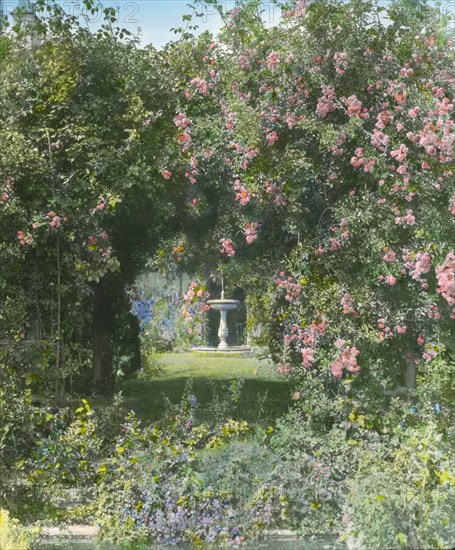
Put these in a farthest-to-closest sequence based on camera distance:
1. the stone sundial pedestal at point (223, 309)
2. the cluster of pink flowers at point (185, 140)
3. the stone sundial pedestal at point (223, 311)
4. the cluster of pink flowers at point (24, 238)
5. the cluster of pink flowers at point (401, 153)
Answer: the stone sundial pedestal at point (223, 309) → the stone sundial pedestal at point (223, 311) → the cluster of pink flowers at point (185, 140) → the cluster of pink flowers at point (24, 238) → the cluster of pink flowers at point (401, 153)

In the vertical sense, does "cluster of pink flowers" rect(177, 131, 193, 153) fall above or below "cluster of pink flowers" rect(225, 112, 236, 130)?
below

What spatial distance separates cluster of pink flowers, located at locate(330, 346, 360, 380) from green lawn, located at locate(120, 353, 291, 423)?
3.51ft

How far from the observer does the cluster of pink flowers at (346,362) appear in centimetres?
619

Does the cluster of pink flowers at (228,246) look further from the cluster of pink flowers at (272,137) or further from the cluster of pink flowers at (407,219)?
the cluster of pink flowers at (407,219)

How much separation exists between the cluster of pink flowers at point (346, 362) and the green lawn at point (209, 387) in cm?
107

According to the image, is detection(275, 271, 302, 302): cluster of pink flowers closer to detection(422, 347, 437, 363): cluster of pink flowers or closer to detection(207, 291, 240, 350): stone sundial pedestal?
detection(422, 347, 437, 363): cluster of pink flowers

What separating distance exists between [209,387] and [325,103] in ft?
15.7

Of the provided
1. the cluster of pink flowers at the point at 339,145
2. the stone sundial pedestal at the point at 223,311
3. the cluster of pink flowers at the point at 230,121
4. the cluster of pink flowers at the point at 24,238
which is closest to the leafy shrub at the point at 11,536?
the cluster of pink flowers at the point at 24,238

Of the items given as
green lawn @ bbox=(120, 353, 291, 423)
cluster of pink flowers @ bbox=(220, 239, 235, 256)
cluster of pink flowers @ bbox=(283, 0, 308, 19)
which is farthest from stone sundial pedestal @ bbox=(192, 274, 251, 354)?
cluster of pink flowers @ bbox=(283, 0, 308, 19)

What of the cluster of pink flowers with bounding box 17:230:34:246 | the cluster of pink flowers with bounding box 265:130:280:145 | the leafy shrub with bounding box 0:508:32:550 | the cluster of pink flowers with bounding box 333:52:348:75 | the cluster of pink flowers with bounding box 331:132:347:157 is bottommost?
the leafy shrub with bounding box 0:508:32:550

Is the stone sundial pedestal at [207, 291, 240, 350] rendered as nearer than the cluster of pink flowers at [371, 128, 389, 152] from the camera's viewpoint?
No

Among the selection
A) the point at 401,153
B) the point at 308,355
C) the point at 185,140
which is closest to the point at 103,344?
the point at 185,140

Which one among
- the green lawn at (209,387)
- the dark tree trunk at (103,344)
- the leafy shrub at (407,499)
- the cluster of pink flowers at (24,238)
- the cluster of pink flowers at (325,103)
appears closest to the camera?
the leafy shrub at (407,499)

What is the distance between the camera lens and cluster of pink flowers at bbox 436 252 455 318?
5.79 metres
